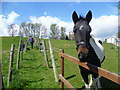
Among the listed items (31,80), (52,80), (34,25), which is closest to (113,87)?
(52,80)

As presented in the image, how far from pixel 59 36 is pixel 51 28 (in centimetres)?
726

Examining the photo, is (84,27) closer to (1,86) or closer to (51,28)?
(1,86)

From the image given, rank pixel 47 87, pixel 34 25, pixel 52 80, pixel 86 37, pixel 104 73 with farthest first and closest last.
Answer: pixel 34 25 < pixel 52 80 < pixel 47 87 < pixel 86 37 < pixel 104 73

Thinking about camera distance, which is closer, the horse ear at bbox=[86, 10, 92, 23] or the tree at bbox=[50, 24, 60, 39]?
the horse ear at bbox=[86, 10, 92, 23]

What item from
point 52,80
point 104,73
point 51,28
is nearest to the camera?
point 104,73

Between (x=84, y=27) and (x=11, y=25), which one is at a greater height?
A: (x=11, y=25)

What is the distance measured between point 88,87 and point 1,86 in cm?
305

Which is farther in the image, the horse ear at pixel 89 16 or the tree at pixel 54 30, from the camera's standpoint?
the tree at pixel 54 30

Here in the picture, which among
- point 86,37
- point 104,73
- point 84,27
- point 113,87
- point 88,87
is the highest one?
point 84,27

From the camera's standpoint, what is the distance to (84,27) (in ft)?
9.89

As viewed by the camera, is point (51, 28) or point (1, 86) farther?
point (51, 28)

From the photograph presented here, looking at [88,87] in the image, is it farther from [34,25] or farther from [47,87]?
[34,25]

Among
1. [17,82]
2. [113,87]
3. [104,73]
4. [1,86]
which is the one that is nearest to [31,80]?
[17,82]

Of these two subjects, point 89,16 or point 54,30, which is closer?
point 89,16
